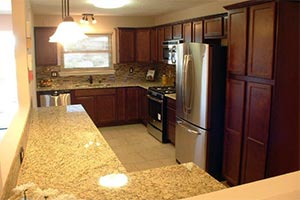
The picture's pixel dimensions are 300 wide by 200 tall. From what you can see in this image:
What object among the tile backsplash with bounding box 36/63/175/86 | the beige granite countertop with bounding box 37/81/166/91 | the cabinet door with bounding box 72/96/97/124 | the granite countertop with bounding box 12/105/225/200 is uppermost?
the tile backsplash with bounding box 36/63/175/86

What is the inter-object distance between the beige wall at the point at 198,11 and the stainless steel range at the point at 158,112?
4.48 feet

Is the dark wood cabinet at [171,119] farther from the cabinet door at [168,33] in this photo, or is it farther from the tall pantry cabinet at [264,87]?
the tall pantry cabinet at [264,87]

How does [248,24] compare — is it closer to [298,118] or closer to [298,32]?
[298,32]

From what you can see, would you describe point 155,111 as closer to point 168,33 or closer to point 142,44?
point 168,33

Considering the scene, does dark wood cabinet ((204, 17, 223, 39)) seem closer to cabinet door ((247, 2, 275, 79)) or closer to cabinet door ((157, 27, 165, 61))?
cabinet door ((247, 2, 275, 79))

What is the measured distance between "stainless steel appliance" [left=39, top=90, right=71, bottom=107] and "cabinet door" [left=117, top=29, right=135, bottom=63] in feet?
4.82

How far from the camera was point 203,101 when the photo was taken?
3.61 m

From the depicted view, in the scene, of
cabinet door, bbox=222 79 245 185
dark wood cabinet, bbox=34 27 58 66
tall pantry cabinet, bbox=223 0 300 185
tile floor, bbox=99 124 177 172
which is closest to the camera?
tall pantry cabinet, bbox=223 0 300 185

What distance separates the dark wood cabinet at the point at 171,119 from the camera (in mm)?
4852

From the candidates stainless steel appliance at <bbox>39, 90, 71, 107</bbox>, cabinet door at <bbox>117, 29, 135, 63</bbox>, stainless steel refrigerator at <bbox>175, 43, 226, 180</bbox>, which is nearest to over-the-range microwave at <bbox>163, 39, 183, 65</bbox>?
cabinet door at <bbox>117, 29, 135, 63</bbox>

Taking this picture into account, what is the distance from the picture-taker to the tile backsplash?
6305 mm

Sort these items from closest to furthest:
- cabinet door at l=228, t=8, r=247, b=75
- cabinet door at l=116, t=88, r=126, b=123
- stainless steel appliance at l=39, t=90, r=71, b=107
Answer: cabinet door at l=228, t=8, r=247, b=75
stainless steel appliance at l=39, t=90, r=71, b=107
cabinet door at l=116, t=88, r=126, b=123

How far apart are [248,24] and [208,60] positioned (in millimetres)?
623

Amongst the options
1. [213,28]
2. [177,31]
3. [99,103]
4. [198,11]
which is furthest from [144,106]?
[213,28]
